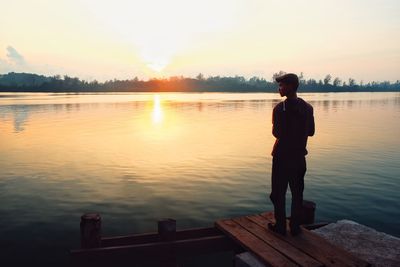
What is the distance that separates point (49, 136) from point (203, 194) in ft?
76.3

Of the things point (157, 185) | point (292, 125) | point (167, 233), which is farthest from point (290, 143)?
point (157, 185)

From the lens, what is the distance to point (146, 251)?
24.4ft

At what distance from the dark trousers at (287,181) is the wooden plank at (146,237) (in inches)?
69.7

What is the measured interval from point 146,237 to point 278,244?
2.92m

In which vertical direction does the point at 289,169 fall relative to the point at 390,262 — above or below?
above

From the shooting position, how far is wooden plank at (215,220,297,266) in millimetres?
6375

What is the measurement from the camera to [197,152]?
87.0ft

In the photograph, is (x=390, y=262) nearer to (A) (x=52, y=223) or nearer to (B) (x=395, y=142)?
(A) (x=52, y=223)

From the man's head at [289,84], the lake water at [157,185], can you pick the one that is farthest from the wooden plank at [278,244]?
the lake water at [157,185]

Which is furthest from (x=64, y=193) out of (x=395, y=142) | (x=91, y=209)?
(x=395, y=142)

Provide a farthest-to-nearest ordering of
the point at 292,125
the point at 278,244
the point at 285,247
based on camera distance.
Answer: the point at 292,125 → the point at 278,244 → the point at 285,247

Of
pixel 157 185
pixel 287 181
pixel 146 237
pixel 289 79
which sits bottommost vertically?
pixel 157 185

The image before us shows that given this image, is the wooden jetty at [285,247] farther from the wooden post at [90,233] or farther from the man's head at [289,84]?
the man's head at [289,84]

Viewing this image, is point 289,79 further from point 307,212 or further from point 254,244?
point 307,212
